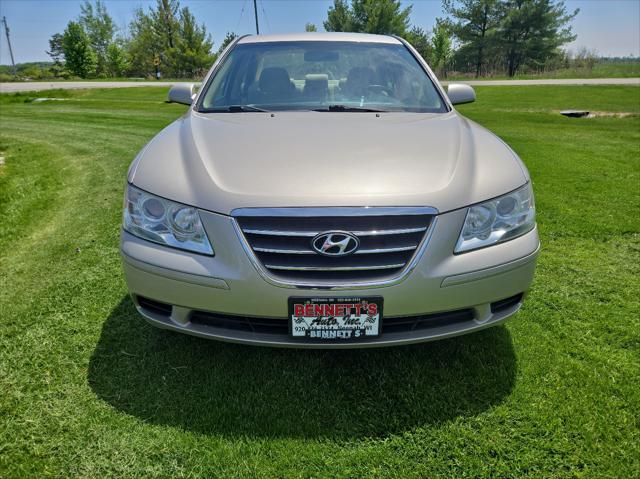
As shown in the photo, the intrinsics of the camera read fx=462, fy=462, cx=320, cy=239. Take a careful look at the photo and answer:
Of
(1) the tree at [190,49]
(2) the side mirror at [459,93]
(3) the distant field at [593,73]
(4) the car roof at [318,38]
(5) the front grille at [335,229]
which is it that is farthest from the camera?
(1) the tree at [190,49]

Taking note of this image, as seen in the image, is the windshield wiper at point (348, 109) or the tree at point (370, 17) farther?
the tree at point (370, 17)

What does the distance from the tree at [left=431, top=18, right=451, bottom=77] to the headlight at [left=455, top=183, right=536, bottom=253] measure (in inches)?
1523

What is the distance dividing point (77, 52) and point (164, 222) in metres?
51.3

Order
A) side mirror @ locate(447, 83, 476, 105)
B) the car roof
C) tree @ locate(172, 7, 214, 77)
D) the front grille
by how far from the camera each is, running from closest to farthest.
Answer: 1. the front grille
2. side mirror @ locate(447, 83, 476, 105)
3. the car roof
4. tree @ locate(172, 7, 214, 77)

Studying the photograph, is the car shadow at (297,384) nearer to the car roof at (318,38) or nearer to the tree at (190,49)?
the car roof at (318,38)

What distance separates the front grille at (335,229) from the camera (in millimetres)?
1699

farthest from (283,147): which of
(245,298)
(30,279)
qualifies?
(30,279)

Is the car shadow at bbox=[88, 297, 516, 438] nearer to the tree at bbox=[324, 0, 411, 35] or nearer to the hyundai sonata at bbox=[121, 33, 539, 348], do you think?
the hyundai sonata at bbox=[121, 33, 539, 348]

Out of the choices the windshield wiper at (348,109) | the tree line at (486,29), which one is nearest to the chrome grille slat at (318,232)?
the windshield wiper at (348,109)

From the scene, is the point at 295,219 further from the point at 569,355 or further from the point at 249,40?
the point at 249,40

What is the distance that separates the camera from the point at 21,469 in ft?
5.47

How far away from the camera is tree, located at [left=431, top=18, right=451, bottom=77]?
38031 mm

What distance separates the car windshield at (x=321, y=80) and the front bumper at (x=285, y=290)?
47.2 inches

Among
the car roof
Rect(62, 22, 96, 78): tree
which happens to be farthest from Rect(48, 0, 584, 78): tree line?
the car roof
